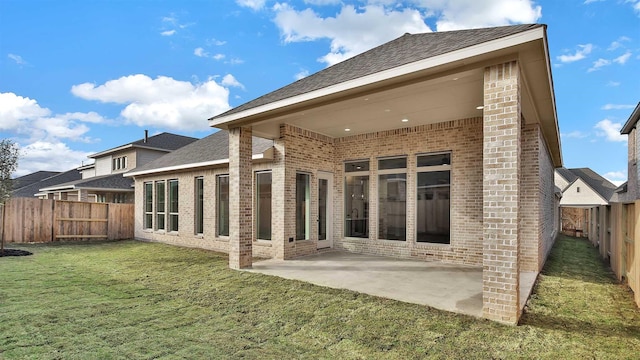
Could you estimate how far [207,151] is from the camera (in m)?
11.8

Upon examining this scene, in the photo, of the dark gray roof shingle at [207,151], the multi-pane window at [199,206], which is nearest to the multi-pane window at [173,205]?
the dark gray roof shingle at [207,151]

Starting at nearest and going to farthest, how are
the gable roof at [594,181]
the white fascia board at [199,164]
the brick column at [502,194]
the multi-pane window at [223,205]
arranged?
the brick column at [502,194], the white fascia board at [199,164], the multi-pane window at [223,205], the gable roof at [594,181]

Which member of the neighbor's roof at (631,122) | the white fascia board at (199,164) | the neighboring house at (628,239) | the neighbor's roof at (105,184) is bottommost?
the neighboring house at (628,239)

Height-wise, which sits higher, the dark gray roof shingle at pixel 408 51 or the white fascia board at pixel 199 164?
the dark gray roof shingle at pixel 408 51

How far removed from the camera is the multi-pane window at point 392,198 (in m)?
8.47

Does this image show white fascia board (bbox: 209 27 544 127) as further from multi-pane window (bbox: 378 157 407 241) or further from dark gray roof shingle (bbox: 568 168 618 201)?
dark gray roof shingle (bbox: 568 168 618 201)

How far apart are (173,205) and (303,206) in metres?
6.13

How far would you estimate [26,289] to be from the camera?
18.7ft

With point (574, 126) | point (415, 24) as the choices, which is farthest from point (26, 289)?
point (574, 126)

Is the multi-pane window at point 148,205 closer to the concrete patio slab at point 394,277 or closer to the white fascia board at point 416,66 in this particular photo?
the concrete patio slab at point 394,277

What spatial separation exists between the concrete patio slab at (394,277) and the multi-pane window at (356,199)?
3.01 feet

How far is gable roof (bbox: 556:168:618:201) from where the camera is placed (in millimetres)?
24464

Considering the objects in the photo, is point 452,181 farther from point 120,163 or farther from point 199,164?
point 120,163

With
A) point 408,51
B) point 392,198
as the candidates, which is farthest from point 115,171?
point 408,51
